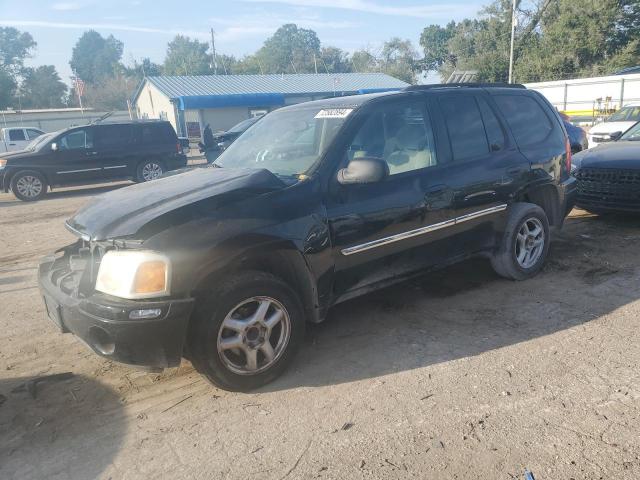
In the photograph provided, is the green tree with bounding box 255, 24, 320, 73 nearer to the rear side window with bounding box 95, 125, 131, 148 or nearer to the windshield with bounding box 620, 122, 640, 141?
the rear side window with bounding box 95, 125, 131, 148

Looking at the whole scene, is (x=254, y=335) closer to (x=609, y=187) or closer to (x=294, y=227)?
(x=294, y=227)

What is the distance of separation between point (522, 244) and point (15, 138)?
76.1 feet

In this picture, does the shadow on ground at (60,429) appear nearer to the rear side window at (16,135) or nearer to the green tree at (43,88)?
the rear side window at (16,135)

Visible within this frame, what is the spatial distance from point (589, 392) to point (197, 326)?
7.80 feet

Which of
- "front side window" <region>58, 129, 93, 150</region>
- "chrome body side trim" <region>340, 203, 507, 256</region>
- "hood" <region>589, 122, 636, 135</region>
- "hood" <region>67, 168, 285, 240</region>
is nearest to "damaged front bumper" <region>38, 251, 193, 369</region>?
"hood" <region>67, 168, 285, 240</region>

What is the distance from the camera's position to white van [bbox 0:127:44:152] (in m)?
21.6

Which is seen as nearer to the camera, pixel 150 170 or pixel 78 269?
pixel 78 269

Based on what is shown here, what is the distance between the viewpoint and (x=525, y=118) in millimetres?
5047

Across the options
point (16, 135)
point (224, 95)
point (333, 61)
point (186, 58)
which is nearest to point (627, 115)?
point (16, 135)

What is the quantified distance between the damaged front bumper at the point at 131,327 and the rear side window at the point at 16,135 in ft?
73.8

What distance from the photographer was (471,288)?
16.0 feet

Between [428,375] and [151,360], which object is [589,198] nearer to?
[428,375]

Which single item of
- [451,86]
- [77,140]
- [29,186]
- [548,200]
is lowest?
[29,186]

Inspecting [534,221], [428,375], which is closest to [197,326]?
[428,375]
